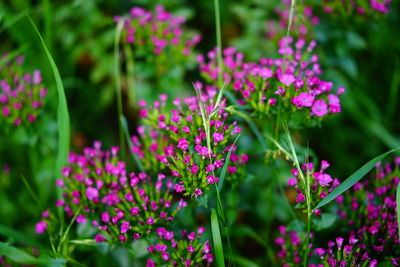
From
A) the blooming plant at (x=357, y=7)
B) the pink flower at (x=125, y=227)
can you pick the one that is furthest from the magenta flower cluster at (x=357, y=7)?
the pink flower at (x=125, y=227)

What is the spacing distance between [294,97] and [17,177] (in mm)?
2266

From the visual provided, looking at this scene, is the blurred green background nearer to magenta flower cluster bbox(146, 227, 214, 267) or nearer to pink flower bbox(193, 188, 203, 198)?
magenta flower cluster bbox(146, 227, 214, 267)

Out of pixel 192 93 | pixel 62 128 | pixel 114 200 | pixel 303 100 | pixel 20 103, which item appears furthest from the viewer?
pixel 192 93

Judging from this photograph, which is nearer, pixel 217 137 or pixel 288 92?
pixel 217 137

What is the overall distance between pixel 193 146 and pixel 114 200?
457 millimetres

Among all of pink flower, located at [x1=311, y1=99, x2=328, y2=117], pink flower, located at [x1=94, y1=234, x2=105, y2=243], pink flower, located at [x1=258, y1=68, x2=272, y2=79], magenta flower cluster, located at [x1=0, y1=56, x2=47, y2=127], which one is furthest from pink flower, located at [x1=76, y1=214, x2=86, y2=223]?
pink flower, located at [x1=311, y1=99, x2=328, y2=117]

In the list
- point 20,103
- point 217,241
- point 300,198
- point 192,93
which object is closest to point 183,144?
point 217,241

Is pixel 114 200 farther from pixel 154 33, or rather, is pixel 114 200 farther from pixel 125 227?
pixel 154 33

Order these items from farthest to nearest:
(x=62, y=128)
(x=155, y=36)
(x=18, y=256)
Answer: (x=155, y=36) < (x=62, y=128) < (x=18, y=256)

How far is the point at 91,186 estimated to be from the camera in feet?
6.95

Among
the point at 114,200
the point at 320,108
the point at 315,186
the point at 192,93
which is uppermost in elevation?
the point at 192,93

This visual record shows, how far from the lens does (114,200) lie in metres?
1.89

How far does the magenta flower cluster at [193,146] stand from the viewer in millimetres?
1653

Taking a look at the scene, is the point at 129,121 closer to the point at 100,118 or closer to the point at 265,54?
the point at 100,118
